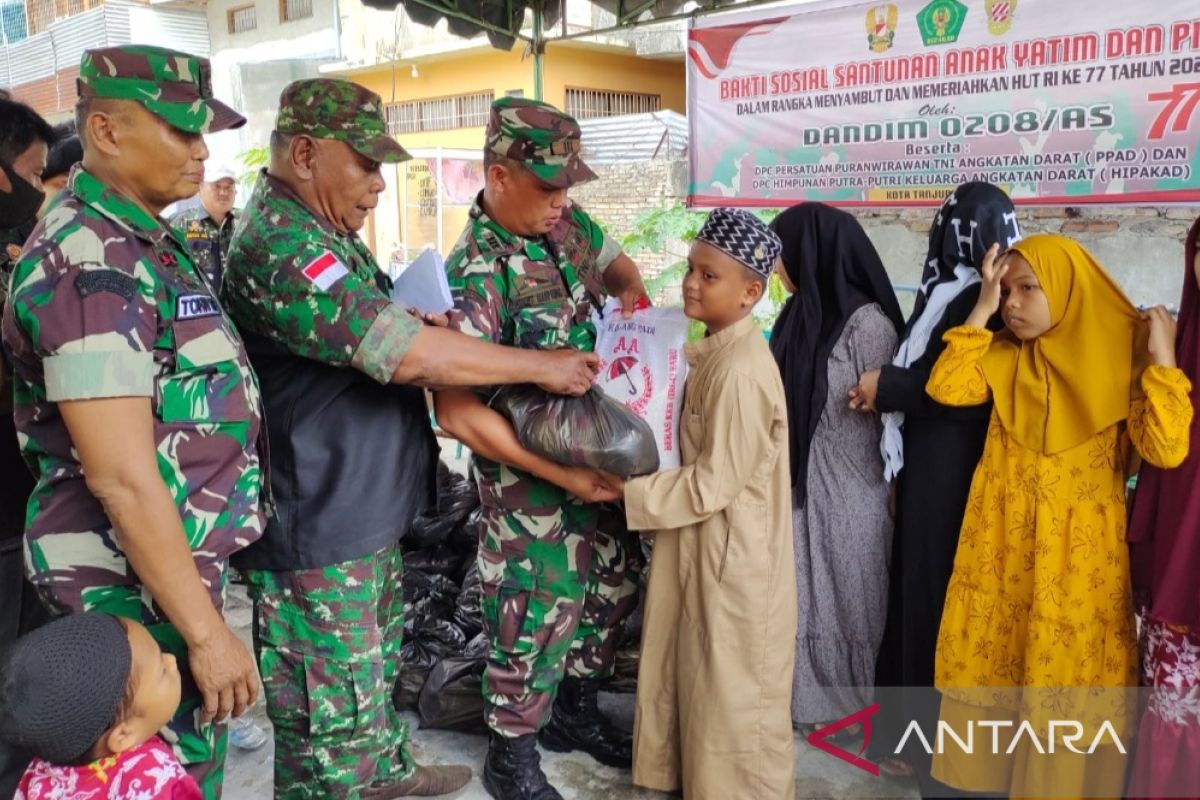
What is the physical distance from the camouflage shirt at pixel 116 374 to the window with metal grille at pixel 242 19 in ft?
55.9

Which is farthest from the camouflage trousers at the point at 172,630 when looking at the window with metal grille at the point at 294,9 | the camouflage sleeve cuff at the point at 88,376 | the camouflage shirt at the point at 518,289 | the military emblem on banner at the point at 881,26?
the window with metal grille at the point at 294,9

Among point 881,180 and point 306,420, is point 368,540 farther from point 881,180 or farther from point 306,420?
point 881,180

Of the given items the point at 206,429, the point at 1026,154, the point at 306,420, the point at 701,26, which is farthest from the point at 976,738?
the point at 701,26

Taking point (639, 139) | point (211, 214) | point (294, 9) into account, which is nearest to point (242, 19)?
point (294, 9)

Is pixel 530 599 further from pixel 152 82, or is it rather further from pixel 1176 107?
pixel 1176 107

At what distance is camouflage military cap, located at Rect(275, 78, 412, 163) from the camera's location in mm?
2086

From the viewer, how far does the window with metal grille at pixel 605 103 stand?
41.6 feet

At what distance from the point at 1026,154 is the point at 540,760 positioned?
3.29 m

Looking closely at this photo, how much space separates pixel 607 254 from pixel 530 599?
1.18 m

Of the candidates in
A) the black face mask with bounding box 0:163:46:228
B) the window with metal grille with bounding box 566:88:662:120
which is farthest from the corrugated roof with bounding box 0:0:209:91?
the black face mask with bounding box 0:163:46:228

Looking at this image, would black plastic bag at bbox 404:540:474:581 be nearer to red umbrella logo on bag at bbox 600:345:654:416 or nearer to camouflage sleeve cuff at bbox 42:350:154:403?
red umbrella logo on bag at bbox 600:345:654:416

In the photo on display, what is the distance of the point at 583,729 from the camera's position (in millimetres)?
3092

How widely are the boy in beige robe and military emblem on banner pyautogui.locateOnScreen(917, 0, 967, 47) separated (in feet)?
7.59

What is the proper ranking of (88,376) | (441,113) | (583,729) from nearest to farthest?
(88,376) < (583,729) < (441,113)
